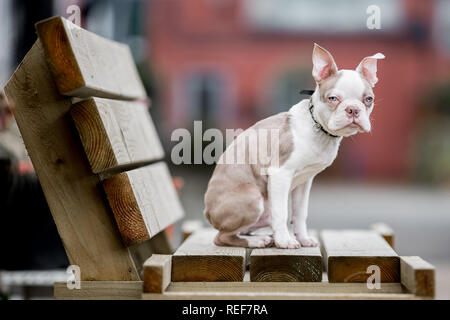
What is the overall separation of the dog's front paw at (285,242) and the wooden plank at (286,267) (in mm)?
110

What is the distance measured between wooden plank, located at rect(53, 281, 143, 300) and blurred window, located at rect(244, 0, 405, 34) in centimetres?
1339

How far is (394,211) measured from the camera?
31.6 ft

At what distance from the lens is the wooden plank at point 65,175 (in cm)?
190

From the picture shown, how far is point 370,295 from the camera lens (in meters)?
1.77

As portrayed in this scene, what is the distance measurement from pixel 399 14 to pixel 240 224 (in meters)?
13.8

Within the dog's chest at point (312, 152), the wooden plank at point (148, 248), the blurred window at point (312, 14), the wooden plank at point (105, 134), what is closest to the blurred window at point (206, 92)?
the blurred window at point (312, 14)

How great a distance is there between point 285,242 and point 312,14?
1364 centimetres

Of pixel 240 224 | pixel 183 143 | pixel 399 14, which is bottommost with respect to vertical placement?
pixel 240 224

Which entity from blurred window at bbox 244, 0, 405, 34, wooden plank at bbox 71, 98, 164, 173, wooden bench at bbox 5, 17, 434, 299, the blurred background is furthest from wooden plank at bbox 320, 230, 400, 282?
blurred window at bbox 244, 0, 405, 34

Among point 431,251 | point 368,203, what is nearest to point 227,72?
point 368,203
